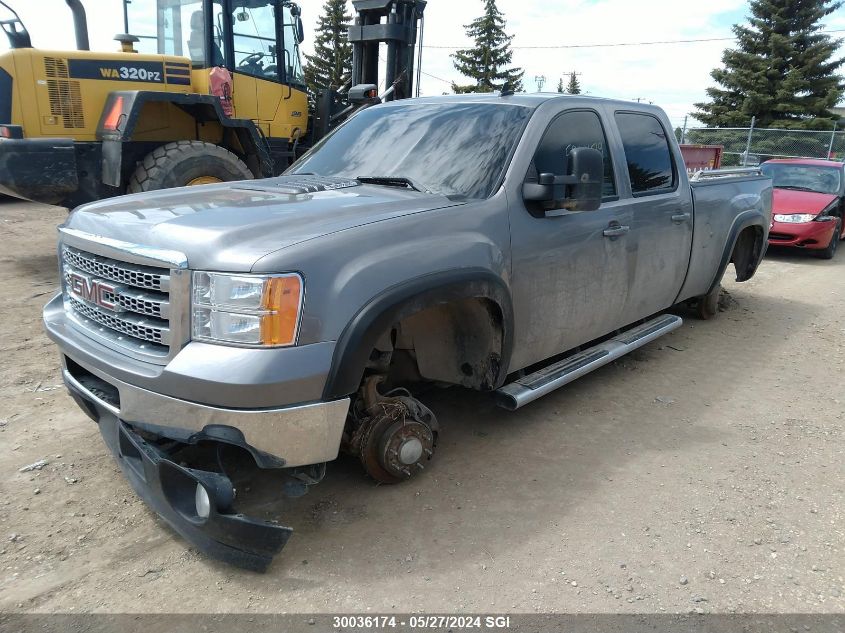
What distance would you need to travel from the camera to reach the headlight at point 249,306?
97.0 inches

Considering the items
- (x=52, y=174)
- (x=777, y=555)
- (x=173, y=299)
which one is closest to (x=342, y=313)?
(x=173, y=299)

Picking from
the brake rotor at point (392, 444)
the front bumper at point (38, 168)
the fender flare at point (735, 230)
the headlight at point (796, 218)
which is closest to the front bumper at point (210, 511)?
the brake rotor at point (392, 444)

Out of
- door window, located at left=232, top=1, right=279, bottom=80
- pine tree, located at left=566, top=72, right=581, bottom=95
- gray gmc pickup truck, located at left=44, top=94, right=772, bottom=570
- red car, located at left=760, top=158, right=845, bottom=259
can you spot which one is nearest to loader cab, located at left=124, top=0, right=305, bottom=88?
door window, located at left=232, top=1, right=279, bottom=80

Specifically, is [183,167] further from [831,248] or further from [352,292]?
[831,248]

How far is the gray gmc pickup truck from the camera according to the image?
250cm

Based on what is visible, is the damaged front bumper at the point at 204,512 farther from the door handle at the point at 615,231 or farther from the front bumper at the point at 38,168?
the front bumper at the point at 38,168

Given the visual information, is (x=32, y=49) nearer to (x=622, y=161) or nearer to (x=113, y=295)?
(x=113, y=295)

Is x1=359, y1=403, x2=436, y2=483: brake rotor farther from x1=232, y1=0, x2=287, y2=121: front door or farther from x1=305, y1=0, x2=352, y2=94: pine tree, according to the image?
x1=305, y1=0, x2=352, y2=94: pine tree

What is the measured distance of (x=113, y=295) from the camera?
2.85 metres

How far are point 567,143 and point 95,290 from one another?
2.76 m

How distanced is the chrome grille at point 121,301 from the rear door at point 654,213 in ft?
10.00

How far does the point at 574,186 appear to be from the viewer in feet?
11.6

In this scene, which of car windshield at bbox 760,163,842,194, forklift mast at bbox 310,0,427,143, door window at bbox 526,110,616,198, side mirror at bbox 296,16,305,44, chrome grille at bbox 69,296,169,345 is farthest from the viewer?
car windshield at bbox 760,163,842,194

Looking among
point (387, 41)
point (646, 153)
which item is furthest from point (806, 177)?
point (646, 153)
